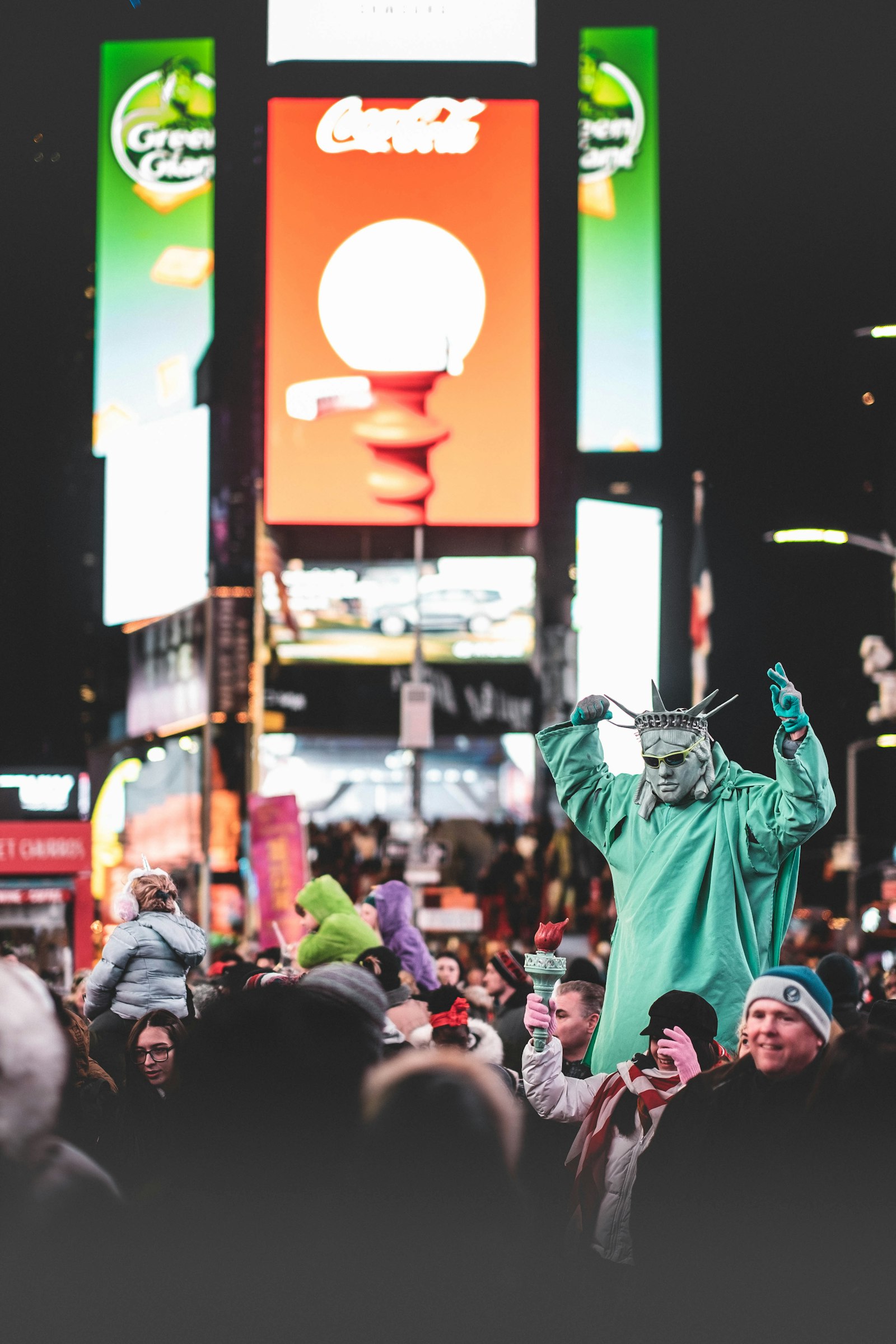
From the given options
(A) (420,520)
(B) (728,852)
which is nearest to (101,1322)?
(B) (728,852)

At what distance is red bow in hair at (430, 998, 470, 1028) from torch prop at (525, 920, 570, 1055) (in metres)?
1.74

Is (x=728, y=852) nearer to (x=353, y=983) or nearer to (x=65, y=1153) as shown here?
(x=353, y=983)

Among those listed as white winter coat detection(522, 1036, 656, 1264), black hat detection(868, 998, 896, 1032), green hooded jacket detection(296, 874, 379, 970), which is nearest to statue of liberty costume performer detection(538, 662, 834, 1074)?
black hat detection(868, 998, 896, 1032)

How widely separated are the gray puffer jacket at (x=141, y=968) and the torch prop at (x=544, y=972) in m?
2.16

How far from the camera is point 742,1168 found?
3617mm

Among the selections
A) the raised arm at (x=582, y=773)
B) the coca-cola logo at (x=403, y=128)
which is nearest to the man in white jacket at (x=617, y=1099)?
the raised arm at (x=582, y=773)

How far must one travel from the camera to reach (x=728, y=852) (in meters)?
5.78

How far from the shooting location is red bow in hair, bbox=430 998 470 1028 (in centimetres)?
651

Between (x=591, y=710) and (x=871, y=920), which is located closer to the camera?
(x=591, y=710)

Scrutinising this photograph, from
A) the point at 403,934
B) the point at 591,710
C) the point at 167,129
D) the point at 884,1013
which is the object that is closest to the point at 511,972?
the point at 403,934

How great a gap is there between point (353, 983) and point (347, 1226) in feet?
1.54

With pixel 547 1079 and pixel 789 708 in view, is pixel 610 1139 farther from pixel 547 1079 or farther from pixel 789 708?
pixel 789 708

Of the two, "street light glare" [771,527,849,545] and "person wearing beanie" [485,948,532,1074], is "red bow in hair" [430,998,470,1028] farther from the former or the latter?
"street light glare" [771,527,849,545]

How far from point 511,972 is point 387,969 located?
1188 mm
